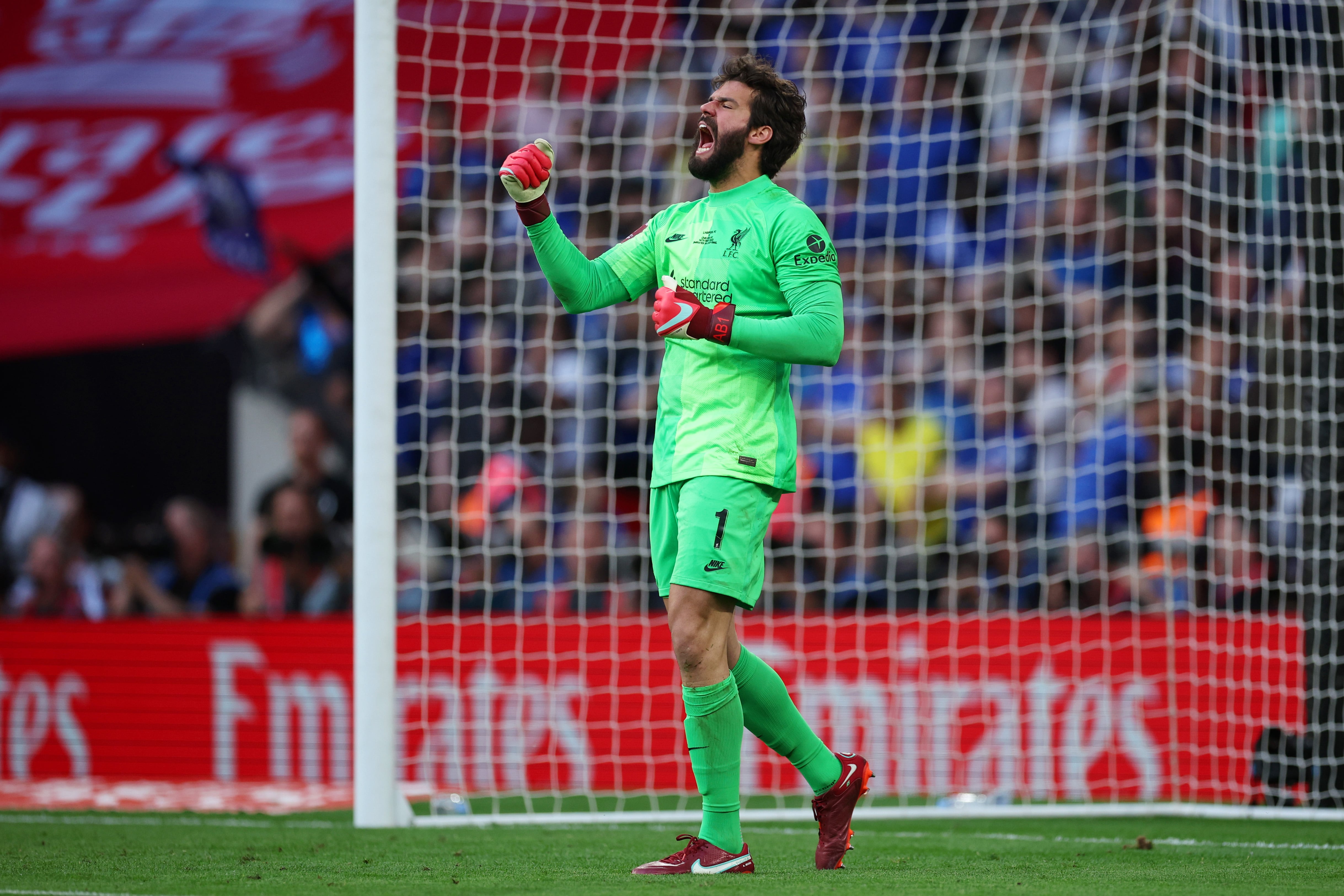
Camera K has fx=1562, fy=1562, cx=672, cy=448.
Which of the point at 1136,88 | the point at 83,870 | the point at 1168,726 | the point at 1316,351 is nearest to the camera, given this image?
the point at 83,870

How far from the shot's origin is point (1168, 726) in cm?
724

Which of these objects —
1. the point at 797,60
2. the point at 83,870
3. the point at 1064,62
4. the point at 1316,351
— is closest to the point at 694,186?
the point at 797,60

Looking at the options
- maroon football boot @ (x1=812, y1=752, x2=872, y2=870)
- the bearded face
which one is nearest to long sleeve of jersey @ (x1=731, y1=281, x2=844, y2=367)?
the bearded face

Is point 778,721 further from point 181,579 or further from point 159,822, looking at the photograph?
point 181,579

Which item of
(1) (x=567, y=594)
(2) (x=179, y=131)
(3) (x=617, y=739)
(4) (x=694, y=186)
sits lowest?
(3) (x=617, y=739)

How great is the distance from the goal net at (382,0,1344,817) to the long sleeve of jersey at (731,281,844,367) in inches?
122

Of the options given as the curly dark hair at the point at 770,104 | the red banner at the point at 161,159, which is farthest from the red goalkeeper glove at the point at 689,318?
the red banner at the point at 161,159

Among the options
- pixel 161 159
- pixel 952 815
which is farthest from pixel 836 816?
pixel 161 159

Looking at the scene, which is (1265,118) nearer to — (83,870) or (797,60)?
(797,60)

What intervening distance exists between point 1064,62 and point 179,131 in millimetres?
6000

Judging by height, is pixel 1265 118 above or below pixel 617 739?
above

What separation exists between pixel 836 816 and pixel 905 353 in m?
5.46

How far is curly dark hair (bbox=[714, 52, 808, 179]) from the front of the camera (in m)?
4.04

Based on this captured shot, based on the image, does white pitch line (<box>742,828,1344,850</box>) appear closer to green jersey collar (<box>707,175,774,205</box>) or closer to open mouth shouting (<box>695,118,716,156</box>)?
green jersey collar (<box>707,175,774,205</box>)
